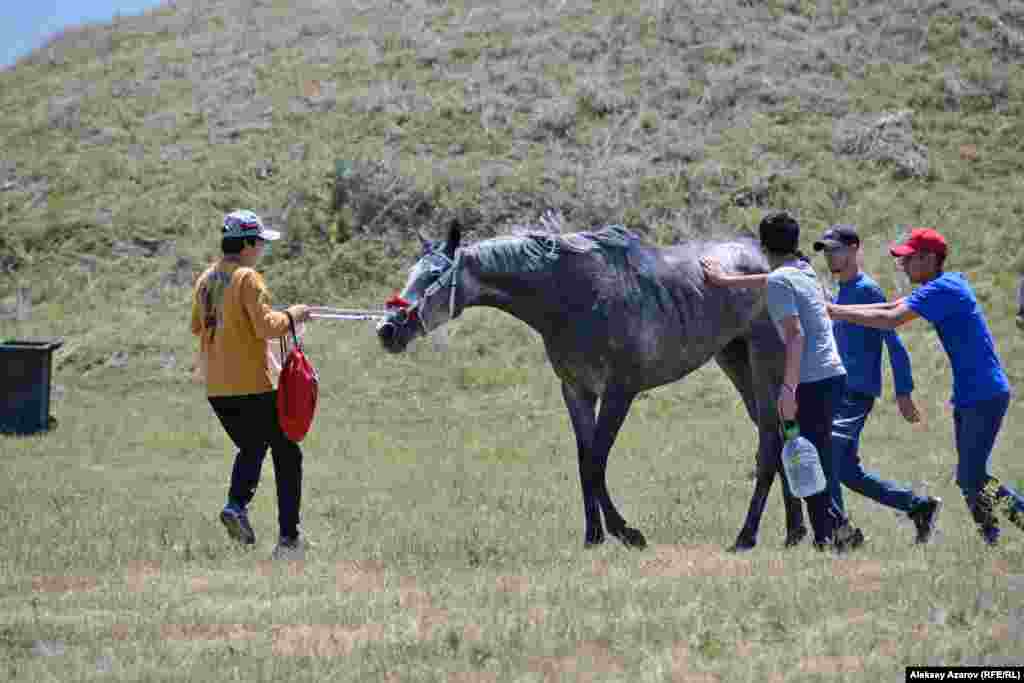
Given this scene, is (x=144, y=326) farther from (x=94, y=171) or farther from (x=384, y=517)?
(x=384, y=517)

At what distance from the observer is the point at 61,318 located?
85.8ft

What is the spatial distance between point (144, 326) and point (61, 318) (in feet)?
7.18

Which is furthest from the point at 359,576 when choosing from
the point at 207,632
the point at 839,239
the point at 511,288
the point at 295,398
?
the point at 839,239

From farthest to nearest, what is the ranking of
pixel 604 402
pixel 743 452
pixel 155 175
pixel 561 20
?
pixel 561 20 < pixel 155 175 < pixel 743 452 < pixel 604 402

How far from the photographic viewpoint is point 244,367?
9586 millimetres

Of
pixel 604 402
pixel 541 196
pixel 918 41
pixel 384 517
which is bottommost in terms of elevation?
pixel 384 517

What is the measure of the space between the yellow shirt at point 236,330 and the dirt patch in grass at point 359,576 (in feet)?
4.44

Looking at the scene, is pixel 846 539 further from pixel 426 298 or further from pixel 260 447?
pixel 260 447

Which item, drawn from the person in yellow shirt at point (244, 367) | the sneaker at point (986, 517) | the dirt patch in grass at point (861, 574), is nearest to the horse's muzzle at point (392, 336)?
the person in yellow shirt at point (244, 367)

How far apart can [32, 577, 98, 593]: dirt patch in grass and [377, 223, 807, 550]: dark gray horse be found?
2421 millimetres

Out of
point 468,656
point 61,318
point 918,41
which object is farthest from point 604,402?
point 918,41

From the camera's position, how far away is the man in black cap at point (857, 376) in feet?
32.0

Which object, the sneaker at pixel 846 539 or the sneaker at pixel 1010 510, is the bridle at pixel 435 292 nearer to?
the sneaker at pixel 846 539

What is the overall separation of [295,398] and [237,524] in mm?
1052
